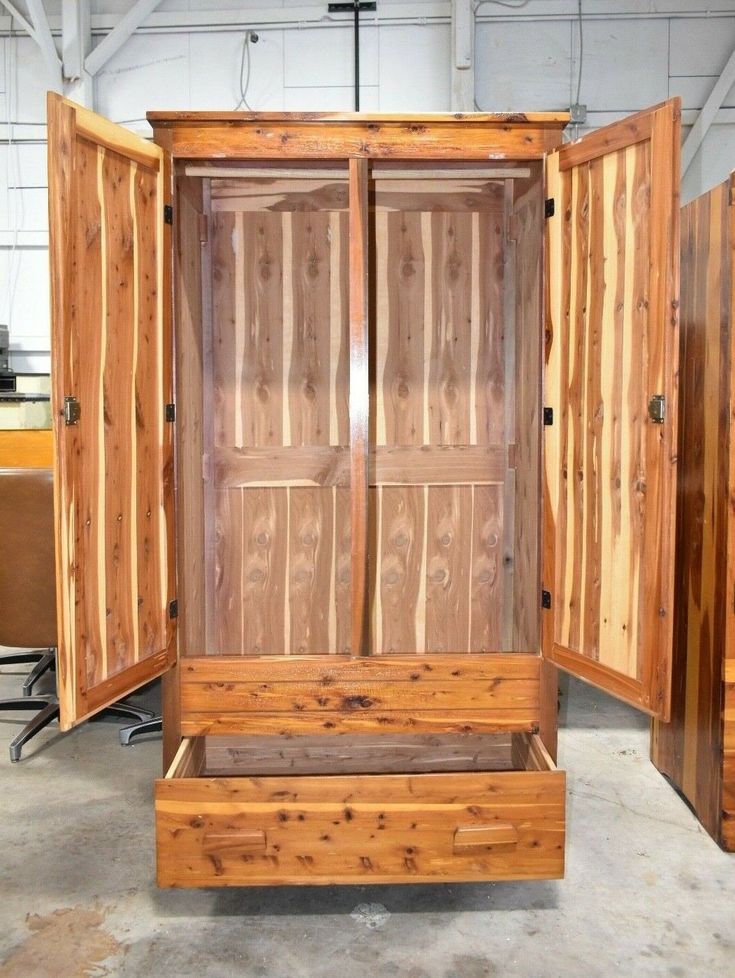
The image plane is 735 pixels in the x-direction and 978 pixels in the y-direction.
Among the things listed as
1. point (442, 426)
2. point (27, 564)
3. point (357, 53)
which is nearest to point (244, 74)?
point (357, 53)

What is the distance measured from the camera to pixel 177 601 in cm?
237

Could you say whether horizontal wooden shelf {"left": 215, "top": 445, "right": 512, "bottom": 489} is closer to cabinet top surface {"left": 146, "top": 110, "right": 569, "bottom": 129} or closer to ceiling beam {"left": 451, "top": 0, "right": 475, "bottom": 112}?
cabinet top surface {"left": 146, "top": 110, "right": 569, "bottom": 129}

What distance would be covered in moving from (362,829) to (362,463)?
0.92m

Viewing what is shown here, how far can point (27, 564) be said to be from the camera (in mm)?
2988

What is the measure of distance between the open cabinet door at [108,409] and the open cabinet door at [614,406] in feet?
3.53

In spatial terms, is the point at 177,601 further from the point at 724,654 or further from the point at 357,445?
the point at 724,654

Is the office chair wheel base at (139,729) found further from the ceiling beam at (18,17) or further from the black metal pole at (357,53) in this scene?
the ceiling beam at (18,17)

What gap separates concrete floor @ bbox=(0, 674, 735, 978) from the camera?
1824 millimetres

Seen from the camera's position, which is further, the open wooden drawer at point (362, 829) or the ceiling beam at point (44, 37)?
the ceiling beam at point (44, 37)

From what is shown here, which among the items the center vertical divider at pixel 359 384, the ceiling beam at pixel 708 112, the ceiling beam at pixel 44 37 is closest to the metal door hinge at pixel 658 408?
the center vertical divider at pixel 359 384

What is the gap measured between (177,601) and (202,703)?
0.30 meters

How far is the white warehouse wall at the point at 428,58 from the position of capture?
440 centimetres

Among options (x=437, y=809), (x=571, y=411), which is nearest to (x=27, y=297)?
(x=571, y=411)

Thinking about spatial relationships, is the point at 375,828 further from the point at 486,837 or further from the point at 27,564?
the point at 27,564
